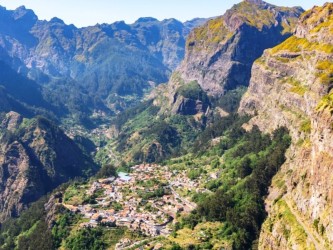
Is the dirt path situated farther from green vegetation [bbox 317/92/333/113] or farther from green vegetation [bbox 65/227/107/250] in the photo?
green vegetation [bbox 65/227/107/250]

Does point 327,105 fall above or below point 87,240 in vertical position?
above

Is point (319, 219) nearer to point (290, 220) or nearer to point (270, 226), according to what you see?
point (290, 220)

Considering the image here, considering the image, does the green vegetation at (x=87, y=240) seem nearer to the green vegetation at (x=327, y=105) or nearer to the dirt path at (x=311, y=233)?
the dirt path at (x=311, y=233)

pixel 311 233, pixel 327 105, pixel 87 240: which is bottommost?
pixel 87 240

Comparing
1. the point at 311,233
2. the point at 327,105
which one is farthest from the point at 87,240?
the point at 327,105

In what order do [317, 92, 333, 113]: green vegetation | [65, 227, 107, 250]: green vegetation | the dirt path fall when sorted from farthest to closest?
[65, 227, 107, 250]: green vegetation
[317, 92, 333, 113]: green vegetation
the dirt path

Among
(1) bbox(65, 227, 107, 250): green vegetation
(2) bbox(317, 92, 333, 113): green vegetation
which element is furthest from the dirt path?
(1) bbox(65, 227, 107, 250): green vegetation

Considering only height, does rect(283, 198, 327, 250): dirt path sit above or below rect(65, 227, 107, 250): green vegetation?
above

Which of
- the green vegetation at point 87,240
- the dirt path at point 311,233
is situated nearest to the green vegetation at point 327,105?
the dirt path at point 311,233

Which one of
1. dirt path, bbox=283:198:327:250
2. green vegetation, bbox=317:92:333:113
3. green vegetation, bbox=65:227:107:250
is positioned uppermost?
green vegetation, bbox=317:92:333:113

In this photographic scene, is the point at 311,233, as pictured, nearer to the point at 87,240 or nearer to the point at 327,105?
the point at 327,105

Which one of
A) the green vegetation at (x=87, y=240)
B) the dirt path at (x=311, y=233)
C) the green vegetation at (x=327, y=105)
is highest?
the green vegetation at (x=327, y=105)

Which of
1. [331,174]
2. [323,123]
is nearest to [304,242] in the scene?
[331,174]
